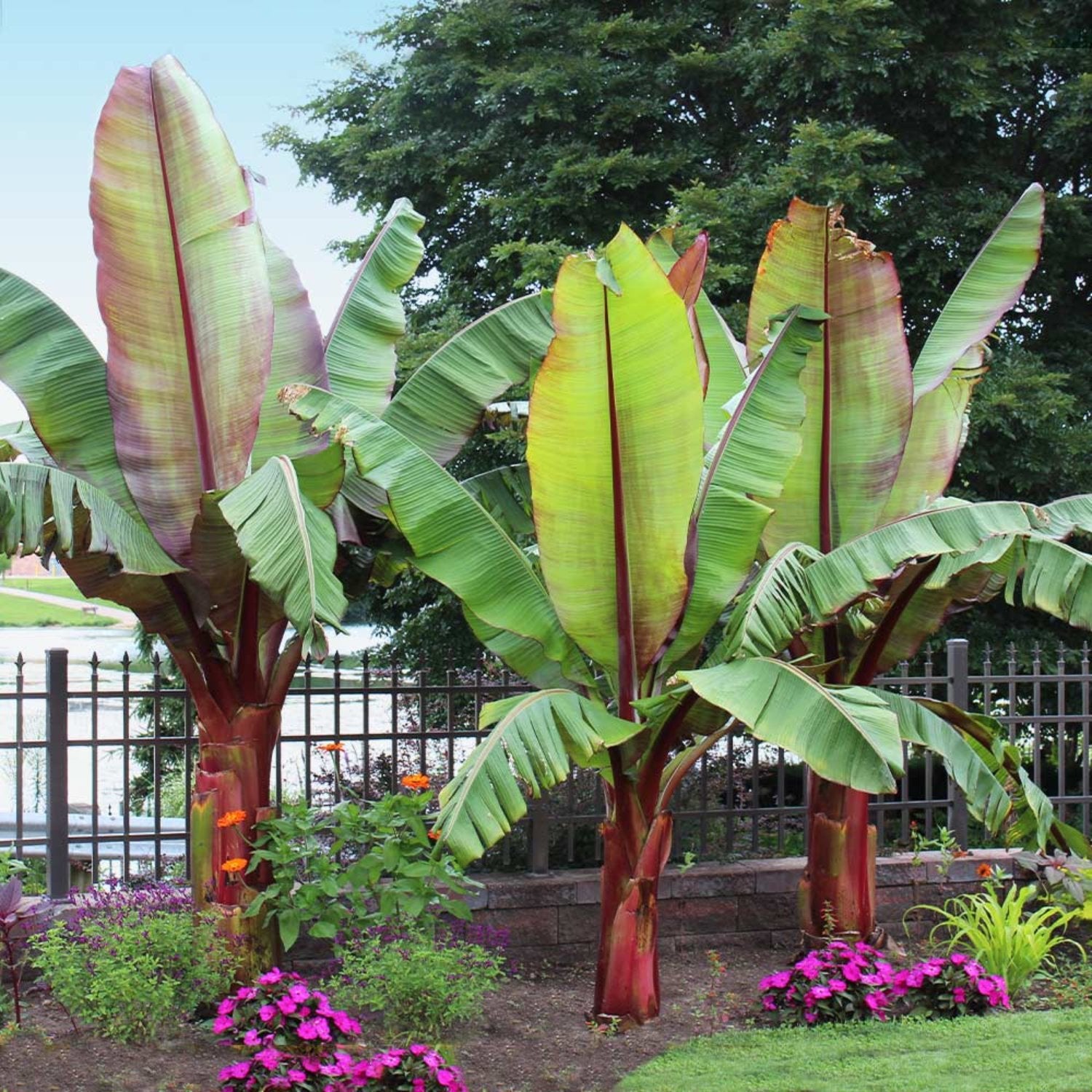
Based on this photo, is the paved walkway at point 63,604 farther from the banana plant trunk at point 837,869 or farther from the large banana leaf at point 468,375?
the banana plant trunk at point 837,869

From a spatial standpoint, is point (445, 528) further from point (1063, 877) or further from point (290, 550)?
point (1063, 877)

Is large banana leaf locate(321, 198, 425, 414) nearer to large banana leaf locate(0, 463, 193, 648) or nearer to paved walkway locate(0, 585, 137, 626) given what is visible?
large banana leaf locate(0, 463, 193, 648)

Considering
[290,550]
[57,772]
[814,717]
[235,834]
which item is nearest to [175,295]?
[290,550]

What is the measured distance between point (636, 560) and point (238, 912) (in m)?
2.47

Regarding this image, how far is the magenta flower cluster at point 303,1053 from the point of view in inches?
179

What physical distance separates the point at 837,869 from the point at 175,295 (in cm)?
442

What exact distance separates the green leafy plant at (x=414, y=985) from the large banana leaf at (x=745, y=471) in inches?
66.3

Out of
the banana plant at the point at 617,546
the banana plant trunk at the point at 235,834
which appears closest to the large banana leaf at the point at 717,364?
the banana plant at the point at 617,546

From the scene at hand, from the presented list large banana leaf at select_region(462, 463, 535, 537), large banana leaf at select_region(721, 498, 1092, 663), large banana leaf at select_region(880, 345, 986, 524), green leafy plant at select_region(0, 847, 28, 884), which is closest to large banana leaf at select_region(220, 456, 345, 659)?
large banana leaf at select_region(721, 498, 1092, 663)

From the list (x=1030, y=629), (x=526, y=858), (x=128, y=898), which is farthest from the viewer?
(x=1030, y=629)

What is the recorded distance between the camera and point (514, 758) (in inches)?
193

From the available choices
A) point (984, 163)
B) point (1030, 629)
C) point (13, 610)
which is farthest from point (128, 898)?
point (984, 163)

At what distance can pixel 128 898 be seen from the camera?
6.13 metres

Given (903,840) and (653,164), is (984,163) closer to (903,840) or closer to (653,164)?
(653,164)
